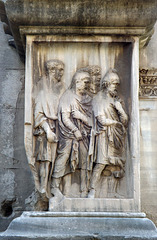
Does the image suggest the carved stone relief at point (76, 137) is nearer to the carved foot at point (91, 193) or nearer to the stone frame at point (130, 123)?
the carved foot at point (91, 193)

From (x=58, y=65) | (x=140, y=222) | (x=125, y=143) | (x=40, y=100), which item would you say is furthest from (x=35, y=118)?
(x=140, y=222)

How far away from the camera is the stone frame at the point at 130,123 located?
21.2ft

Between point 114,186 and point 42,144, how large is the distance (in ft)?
3.51

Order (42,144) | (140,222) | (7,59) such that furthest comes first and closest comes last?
(7,59) < (42,144) < (140,222)

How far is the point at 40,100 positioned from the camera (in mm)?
6781

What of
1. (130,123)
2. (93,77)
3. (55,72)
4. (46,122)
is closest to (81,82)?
(93,77)

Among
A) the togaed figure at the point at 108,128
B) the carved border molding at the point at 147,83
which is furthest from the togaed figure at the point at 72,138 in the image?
the carved border molding at the point at 147,83

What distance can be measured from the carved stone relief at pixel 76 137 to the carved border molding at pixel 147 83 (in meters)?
0.64

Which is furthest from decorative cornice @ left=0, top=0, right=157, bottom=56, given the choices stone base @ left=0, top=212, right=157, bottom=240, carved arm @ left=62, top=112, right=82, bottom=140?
stone base @ left=0, top=212, right=157, bottom=240

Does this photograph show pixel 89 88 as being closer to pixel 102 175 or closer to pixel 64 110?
pixel 64 110

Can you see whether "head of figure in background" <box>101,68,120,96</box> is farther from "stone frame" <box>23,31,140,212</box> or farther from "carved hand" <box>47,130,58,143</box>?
"carved hand" <box>47,130,58,143</box>

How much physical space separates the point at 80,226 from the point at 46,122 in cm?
140

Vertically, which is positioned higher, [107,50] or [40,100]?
[107,50]

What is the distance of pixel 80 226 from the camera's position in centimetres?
621
